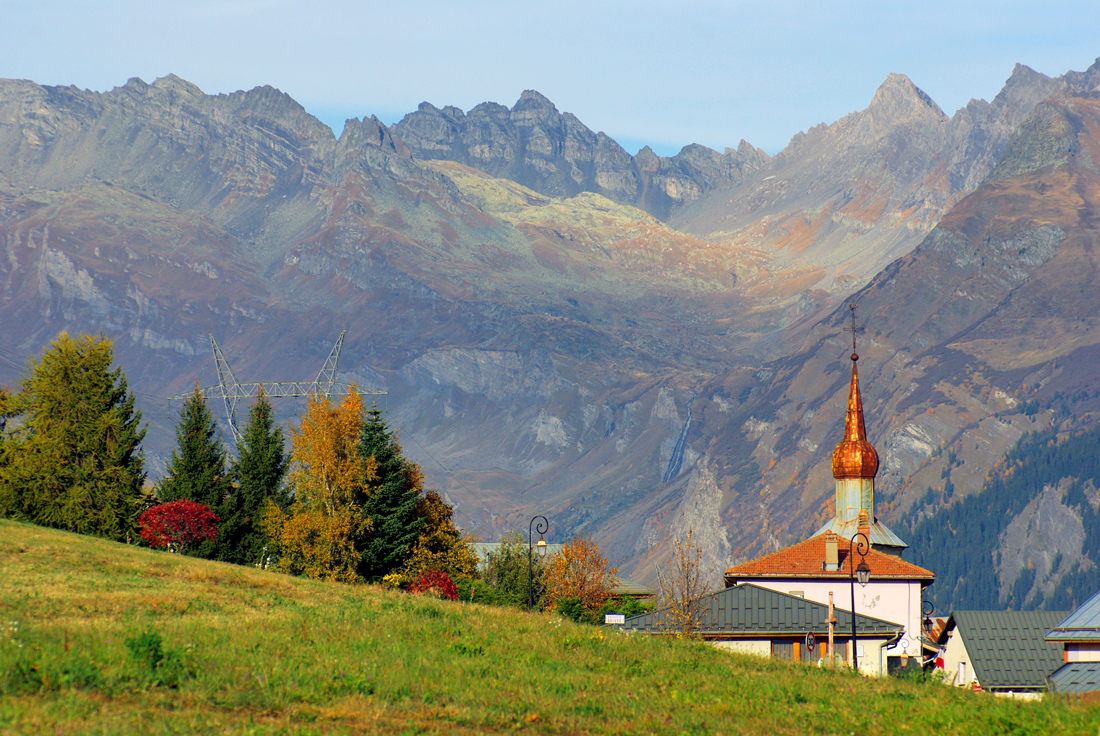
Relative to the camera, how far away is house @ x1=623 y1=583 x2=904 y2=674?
1962 inches

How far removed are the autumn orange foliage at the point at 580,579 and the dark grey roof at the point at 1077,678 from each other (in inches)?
1175

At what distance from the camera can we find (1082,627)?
47562mm

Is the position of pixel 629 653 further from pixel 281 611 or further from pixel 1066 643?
pixel 1066 643

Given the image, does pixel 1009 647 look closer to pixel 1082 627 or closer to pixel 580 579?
pixel 1082 627

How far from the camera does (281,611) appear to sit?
3444cm

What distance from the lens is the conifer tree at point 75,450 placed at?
64.7m

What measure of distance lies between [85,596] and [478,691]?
14400 mm

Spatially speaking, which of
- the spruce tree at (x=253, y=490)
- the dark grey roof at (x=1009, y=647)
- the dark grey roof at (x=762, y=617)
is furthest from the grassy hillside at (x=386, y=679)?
the spruce tree at (x=253, y=490)

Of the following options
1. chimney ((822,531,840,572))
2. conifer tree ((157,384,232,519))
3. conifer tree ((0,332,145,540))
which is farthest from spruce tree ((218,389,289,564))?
chimney ((822,531,840,572))

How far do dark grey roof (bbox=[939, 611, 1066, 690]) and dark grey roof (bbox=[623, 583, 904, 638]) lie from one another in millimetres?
12056

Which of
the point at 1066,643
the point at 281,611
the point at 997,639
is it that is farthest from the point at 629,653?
the point at 997,639

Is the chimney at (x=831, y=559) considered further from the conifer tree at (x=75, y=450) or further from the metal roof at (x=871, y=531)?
the conifer tree at (x=75, y=450)

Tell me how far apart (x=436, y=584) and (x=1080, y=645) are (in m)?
31.4

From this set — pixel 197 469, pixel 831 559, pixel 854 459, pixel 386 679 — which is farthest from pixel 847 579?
pixel 386 679
